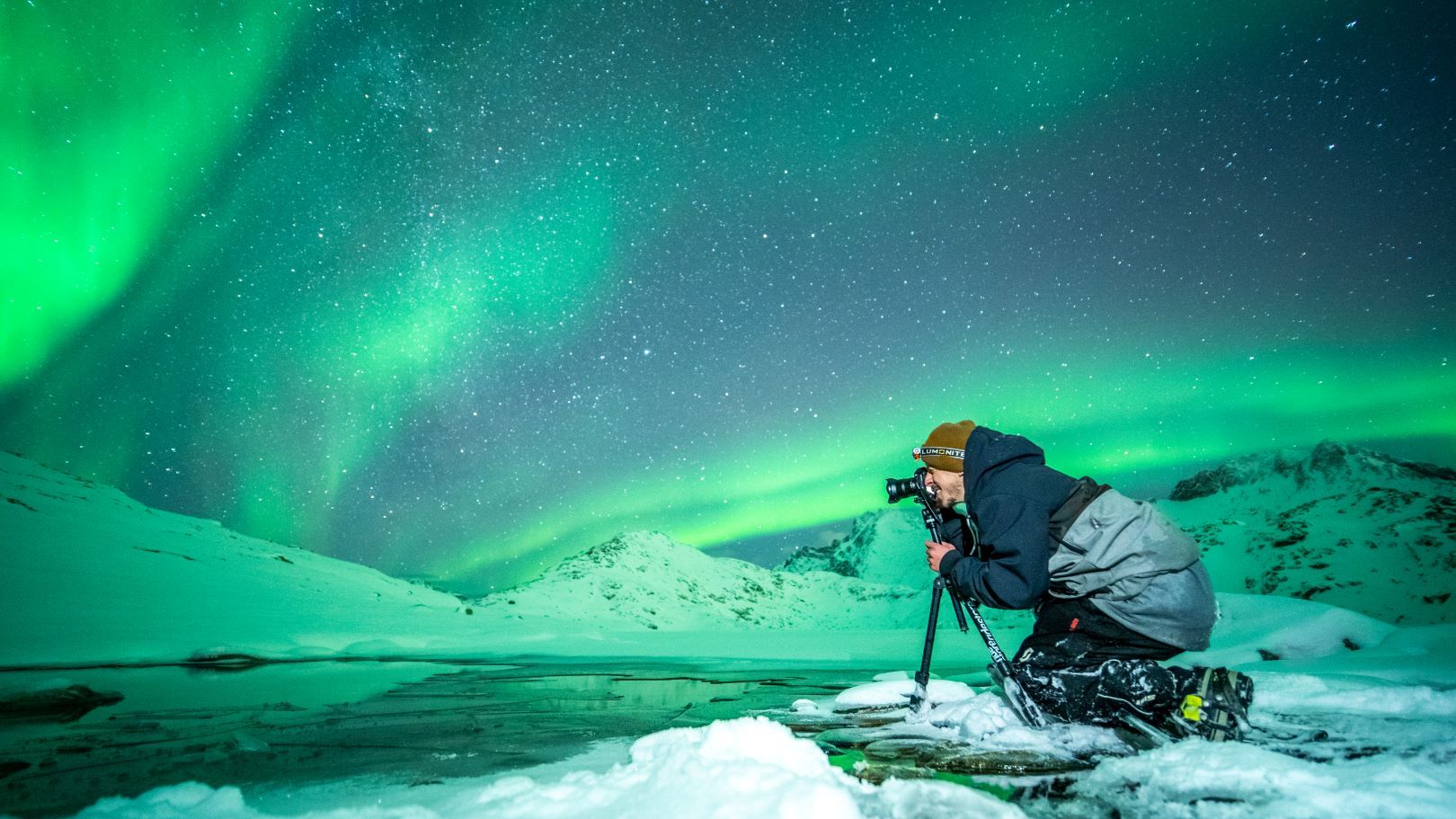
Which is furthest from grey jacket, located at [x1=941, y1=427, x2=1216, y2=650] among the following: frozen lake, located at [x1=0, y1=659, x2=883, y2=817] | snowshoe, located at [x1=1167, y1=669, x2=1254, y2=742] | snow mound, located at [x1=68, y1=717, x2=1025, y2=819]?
frozen lake, located at [x1=0, y1=659, x2=883, y2=817]

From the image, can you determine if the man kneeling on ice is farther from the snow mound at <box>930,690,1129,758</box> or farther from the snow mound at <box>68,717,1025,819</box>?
the snow mound at <box>68,717,1025,819</box>

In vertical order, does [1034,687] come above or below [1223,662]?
above

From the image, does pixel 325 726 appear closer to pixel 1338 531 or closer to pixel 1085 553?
pixel 1085 553

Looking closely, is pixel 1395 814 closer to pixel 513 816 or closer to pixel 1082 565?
pixel 1082 565

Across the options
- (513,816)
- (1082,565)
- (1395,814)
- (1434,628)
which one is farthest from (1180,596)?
(1434,628)

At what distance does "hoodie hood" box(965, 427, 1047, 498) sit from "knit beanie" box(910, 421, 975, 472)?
0.15 m

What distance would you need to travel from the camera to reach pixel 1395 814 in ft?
5.58

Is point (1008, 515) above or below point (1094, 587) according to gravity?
above

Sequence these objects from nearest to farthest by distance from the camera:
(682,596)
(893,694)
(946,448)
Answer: (946,448)
(893,694)
(682,596)

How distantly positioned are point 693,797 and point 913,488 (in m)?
2.65

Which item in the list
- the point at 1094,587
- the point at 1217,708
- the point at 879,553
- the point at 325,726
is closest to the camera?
the point at 1217,708

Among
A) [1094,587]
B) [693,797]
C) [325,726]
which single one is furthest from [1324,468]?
[325,726]

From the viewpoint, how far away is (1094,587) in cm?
308

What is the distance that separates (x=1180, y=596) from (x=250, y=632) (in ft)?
46.9
